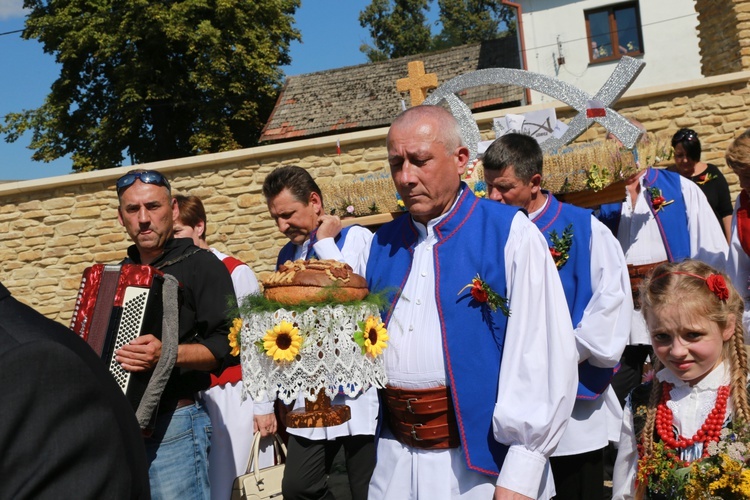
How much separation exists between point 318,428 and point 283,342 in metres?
1.74

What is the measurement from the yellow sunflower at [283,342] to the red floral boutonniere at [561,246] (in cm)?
170

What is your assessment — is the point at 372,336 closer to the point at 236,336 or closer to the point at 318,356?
the point at 318,356

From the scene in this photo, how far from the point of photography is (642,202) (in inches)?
221

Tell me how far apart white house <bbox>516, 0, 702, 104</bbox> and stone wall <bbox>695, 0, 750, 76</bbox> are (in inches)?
310

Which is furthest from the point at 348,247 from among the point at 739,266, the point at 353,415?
the point at 739,266

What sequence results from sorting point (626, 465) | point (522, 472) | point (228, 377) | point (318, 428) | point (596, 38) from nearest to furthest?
point (522, 472) → point (626, 465) → point (318, 428) → point (228, 377) → point (596, 38)

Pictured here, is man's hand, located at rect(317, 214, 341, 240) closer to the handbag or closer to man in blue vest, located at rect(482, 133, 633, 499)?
man in blue vest, located at rect(482, 133, 633, 499)

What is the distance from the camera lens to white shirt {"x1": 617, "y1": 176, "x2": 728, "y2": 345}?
5535 millimetres

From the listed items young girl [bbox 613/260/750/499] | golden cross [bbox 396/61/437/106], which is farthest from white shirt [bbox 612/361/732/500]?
golden cross [bbox 396/61/437/106]

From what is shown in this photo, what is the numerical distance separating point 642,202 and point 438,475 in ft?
11.0

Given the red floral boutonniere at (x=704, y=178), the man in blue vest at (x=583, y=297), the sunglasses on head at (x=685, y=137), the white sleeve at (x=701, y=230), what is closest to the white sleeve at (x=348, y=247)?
the man in blue vest at (x=583, y=297)

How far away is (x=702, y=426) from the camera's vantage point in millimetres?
2855

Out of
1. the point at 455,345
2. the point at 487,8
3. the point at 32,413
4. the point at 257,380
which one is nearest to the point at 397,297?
the point at 455,345

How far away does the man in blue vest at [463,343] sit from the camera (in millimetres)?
2703
